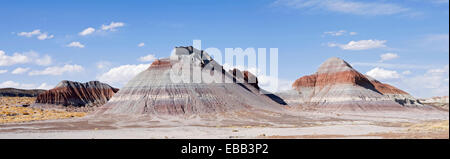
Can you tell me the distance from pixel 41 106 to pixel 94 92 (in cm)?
2550

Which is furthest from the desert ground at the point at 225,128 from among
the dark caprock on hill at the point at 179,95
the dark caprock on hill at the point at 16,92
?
the dark caprock on hill at the point at 16,92

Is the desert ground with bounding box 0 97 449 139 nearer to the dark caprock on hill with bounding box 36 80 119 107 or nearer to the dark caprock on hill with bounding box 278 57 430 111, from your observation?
the dark caprock on hill with bounding box 278 57 430 111

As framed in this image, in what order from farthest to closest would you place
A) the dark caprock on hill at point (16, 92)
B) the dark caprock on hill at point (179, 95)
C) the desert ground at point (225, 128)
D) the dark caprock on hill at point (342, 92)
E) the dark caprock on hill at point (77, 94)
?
the dark caprock on hill at point (16, 92) < the dark caprock on hill at point (77, 94) < the dark caprock on hill at point (342, 92) < the dark caprock on hill at point (179, 95) < the desert ground at point (225, 128)

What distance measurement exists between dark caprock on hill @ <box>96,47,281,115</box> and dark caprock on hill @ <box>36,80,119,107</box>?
54.1m

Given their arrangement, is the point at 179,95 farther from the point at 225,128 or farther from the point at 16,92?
the point at 16,92

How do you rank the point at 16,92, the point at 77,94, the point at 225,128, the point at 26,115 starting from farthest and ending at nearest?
the point at 16,92 → the point at 77,94 → the point at 26,115 → the point at 225,128

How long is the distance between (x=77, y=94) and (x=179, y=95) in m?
74.3

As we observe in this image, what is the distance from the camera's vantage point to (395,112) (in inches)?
3917

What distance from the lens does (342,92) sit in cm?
11175

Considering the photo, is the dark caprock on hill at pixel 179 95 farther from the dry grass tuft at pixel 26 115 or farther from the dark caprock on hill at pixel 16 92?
the dark caprock on hill at pixel 16 92

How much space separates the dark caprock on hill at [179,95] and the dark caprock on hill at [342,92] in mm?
24979

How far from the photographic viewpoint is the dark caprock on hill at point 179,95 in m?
81.4

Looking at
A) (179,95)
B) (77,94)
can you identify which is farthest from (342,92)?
(77,94)

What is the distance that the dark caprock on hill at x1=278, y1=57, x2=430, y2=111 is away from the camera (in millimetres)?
105188
